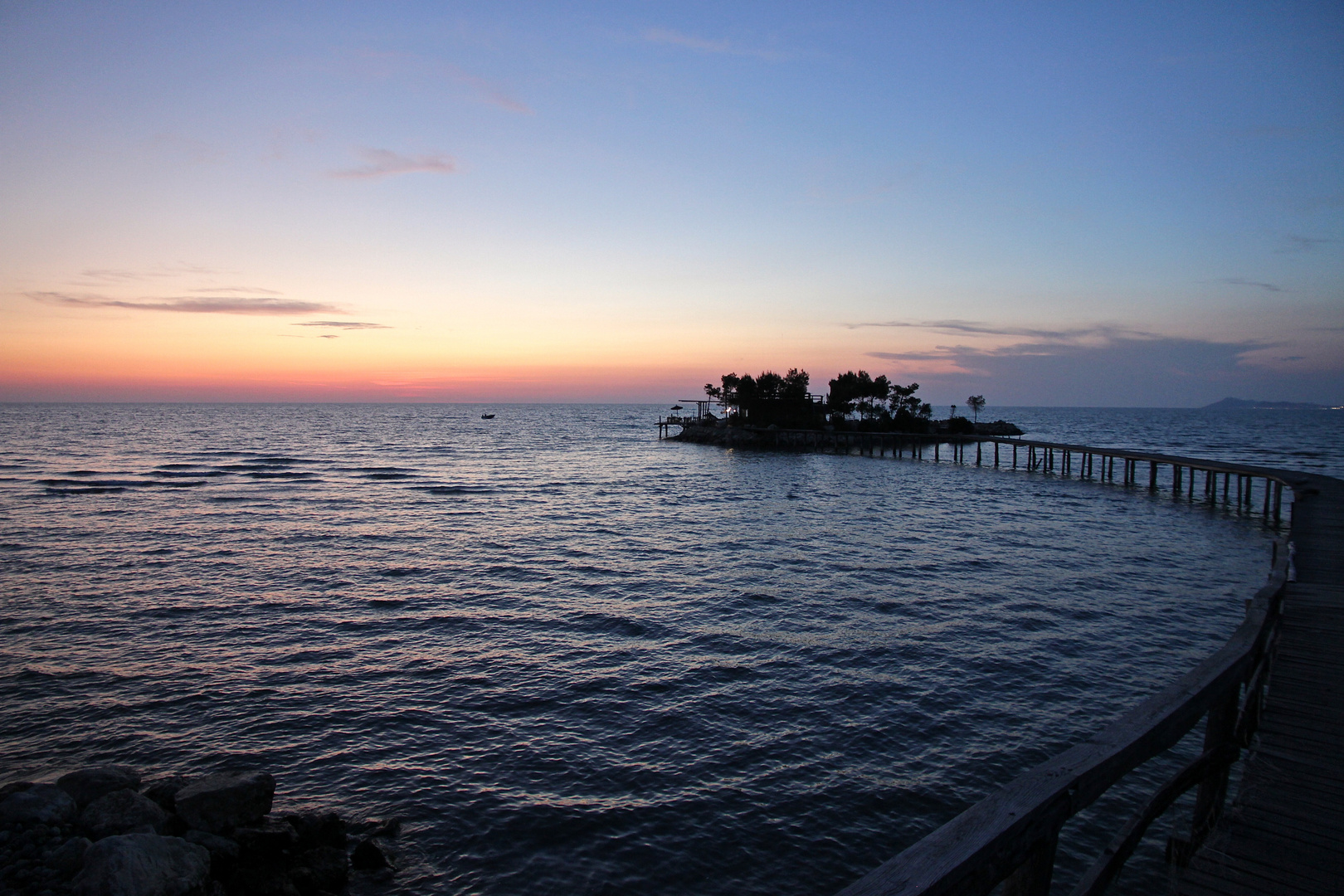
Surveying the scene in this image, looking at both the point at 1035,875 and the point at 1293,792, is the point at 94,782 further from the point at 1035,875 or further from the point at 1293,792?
the point at 1293,792

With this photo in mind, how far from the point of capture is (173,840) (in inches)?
265

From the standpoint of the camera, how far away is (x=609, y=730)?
34.4ft

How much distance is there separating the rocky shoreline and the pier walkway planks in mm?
7427

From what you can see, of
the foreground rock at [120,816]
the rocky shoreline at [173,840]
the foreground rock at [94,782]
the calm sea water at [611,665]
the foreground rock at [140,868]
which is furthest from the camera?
the calm sea water at [611,665]

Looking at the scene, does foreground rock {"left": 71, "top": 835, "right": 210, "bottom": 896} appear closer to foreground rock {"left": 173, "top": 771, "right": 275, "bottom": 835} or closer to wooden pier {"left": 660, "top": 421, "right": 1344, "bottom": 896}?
foreground rock {"left": 173, "top": 771, "right": 275, "bottom": 835}

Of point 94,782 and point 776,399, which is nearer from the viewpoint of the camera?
point 94,782

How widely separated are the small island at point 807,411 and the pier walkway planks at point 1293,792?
78.2 m

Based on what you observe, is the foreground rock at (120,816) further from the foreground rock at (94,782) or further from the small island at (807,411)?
the small island at (807,411)

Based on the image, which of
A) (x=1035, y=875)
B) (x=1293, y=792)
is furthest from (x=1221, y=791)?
(x=1035, y=875)

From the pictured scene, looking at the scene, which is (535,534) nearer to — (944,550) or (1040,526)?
(944,550)

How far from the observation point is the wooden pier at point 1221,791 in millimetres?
3051

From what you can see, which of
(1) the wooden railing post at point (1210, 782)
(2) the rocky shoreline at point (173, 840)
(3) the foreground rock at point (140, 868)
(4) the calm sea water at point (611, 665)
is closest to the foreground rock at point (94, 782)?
(2) the rocky shoreline at point (173, 840)

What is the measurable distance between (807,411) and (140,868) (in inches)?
3509

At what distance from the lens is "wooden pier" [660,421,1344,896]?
3.05 meters
